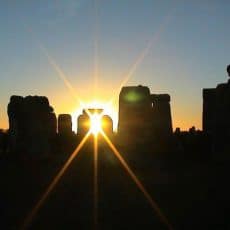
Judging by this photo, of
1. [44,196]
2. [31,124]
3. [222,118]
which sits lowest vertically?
[44,196]

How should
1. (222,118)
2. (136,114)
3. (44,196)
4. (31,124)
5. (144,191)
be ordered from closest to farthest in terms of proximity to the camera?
(44,196), (144,191), (222,118), (31,124), (136,114)

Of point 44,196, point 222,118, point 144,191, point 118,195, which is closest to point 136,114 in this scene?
point 222,118

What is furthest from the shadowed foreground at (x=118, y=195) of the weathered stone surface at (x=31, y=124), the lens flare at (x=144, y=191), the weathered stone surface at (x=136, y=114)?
the weathered stone surface at (x=136, y=114)

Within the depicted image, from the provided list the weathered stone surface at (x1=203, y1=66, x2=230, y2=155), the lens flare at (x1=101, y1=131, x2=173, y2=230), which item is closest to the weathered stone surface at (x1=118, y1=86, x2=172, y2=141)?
the lens flare at (x1=101, y1=131, x2=173, y2=230)

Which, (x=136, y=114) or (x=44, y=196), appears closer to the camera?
(x=44, y=196)

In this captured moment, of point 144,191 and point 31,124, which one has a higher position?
point 31,124

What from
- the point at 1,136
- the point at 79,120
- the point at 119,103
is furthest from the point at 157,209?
the point at 79,120

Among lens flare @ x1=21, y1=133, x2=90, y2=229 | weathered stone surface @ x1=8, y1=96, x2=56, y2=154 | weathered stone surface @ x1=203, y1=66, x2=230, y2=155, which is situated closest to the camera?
lens flare @ x1=21, y1=133, x2=90, y2=229

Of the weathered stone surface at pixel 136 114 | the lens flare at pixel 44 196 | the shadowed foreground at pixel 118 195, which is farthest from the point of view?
the weathered stone surface at pixel 136 114

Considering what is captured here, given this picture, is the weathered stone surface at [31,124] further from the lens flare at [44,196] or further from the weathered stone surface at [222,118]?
the weathered stone surface at [222,118]

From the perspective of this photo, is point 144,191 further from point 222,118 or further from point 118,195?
point 222,118

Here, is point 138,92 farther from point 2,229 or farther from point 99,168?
point 2,229

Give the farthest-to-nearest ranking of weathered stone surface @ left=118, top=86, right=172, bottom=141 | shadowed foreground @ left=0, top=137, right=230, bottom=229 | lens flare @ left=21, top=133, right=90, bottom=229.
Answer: weathered stone surface @ left=118, top=86, right=172, bottom=141, lens flare @ left=21, top=133, right=90, bottom=229, shadowed foreground @ left=0, top=137, right=230, bottom=229

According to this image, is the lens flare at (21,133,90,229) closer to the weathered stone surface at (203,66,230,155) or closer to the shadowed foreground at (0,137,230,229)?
the shadowed foreground at (0,137,230,229)
